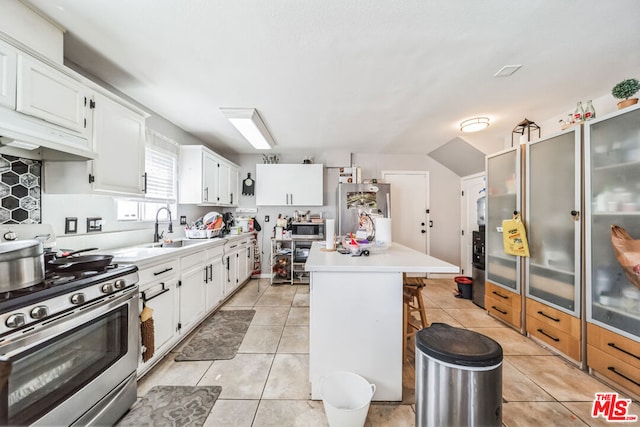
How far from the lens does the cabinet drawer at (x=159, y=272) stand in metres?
1.80

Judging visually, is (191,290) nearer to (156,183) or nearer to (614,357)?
(156,183)

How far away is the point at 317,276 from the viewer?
1634 millimetres

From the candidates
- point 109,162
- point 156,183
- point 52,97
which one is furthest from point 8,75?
point 156,183

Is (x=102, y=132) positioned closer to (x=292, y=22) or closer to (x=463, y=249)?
(x=292, y=22)

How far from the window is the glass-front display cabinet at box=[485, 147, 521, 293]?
4.10 m

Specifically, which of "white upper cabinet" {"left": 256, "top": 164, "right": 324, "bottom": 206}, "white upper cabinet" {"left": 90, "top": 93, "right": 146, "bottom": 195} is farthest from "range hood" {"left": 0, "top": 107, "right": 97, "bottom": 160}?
"white upper cabinet" {"left": 256, "top": 164, "right": 324, "bottom": 206}

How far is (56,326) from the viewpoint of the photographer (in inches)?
44.1

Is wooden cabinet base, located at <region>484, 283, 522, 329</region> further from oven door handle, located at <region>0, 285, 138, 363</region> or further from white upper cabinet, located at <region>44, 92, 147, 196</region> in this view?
white upper cabinet, located at <region>44, 92, 147, 196</region>

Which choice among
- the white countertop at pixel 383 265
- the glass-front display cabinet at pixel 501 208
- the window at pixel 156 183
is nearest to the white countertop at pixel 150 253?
the window at pixel 156 183

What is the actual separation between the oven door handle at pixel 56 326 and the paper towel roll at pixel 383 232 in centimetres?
193

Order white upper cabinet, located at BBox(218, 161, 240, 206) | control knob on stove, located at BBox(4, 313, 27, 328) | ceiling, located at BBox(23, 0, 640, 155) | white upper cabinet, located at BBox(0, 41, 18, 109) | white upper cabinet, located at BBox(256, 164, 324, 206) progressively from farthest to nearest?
white upper cabinet, located at BBox(256, 164, 324, 206) < white upper cabinet, located at BBox(218, 161, 240, 206) < ceiling, located at BBox(23, 0, 640, 155) < white upper cabinet, located at BBox(0, 41, 18, 109) < control knob on stove, located at BBox(4, 313, 27, 328)

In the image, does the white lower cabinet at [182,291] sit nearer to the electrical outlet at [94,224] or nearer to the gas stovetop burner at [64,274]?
the gas stovetop burner at [64,274]

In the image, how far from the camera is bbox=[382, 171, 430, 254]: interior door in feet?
15.6

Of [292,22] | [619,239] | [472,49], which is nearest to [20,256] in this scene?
[292,22]
